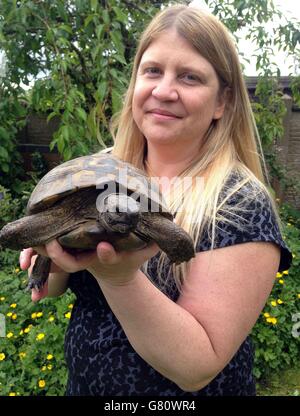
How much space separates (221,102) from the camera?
178cm

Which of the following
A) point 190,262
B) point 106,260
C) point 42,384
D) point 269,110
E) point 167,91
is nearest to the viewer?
point 106,260

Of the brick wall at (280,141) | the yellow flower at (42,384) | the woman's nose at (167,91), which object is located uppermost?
the woman's nose at (167,91)

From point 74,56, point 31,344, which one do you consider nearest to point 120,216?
point 31,344

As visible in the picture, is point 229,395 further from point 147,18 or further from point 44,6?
point 147,18

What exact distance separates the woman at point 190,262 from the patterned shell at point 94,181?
17cm

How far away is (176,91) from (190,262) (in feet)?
2.04

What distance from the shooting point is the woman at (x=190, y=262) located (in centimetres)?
130

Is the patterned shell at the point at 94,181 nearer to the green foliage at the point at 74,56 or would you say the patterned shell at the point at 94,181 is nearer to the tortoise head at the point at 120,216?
the tortoise head at the point at 120,216

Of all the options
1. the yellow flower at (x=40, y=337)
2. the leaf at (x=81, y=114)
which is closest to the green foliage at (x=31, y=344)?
the yellow flower at (x=40, y=337)

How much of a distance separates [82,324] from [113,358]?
0.21 meters

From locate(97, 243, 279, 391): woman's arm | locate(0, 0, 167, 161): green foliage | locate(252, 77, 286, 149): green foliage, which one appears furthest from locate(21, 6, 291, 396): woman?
locate(252, 77, 286, 149): green foliage

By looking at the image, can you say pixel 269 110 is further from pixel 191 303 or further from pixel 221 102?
pixel 191 303

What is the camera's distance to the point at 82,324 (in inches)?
66.3
